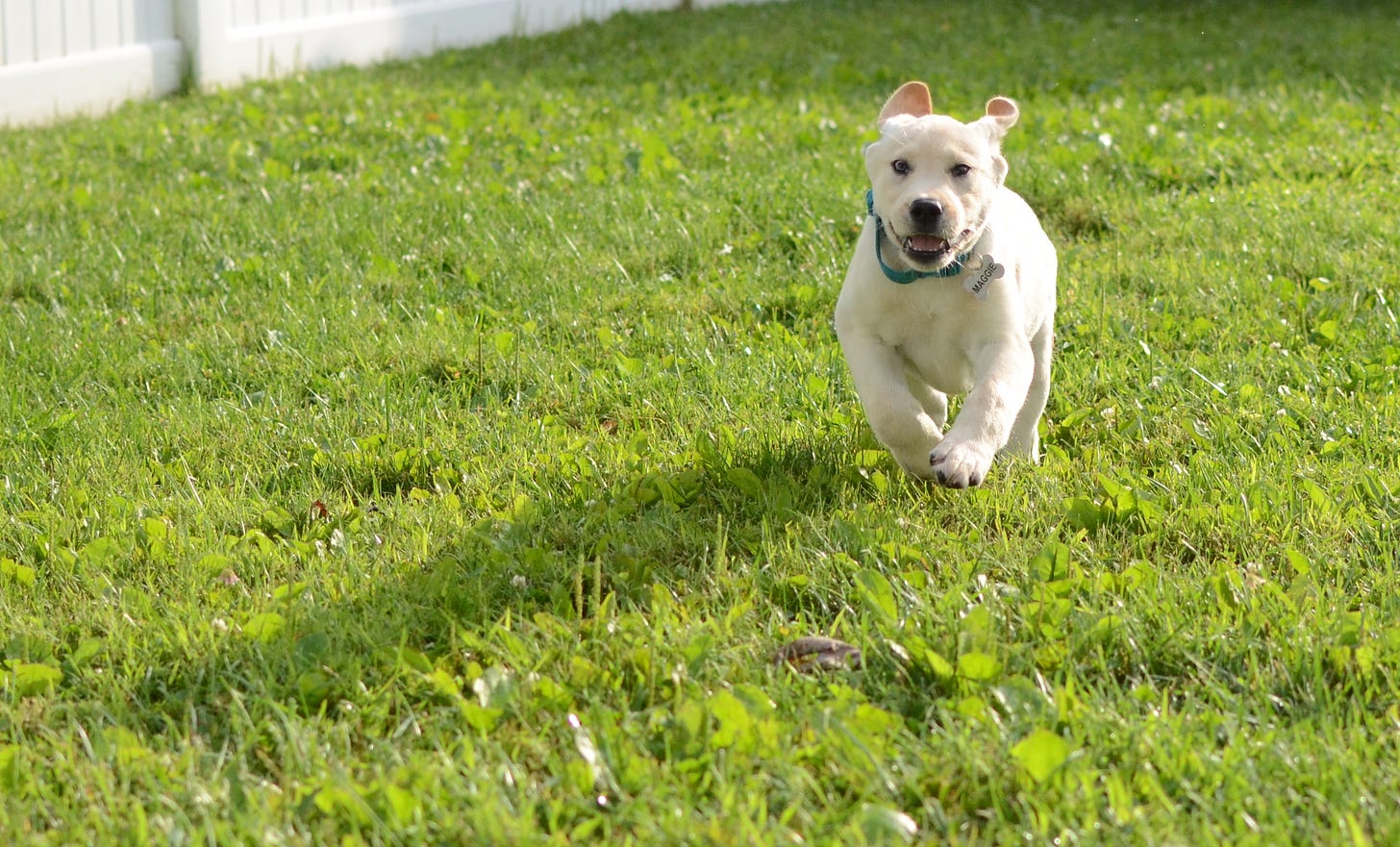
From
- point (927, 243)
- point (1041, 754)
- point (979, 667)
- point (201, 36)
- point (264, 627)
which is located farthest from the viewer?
point (201, 36)

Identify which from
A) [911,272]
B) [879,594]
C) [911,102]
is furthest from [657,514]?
[911,102]

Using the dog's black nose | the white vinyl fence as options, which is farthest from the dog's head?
the white vinyl fence

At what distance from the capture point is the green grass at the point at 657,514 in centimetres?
249

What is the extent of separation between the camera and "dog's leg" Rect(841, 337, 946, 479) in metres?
3.52

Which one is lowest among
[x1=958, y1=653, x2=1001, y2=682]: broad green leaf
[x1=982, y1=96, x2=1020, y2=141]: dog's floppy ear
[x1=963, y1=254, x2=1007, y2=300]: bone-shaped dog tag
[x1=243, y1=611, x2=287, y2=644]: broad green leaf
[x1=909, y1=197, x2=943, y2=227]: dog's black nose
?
[x1=243, y1=611, x2=287, y2=644]: broad green leaf

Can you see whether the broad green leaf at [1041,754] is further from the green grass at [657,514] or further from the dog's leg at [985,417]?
the dog's leg at [985,417]

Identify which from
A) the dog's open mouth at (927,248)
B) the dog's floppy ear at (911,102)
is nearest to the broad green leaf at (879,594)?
the dog's open mouth at (927,248)

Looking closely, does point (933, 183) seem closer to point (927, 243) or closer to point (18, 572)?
point (927, 243)

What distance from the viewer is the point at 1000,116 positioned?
12.7 ft

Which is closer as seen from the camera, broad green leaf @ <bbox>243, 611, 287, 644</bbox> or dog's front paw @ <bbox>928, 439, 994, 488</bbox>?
broad green leaf @ <bbox>243, 611, 287, 644</bbox>

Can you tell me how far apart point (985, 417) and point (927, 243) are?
41 cm

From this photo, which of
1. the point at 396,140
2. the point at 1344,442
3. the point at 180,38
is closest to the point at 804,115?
the point at 396,140

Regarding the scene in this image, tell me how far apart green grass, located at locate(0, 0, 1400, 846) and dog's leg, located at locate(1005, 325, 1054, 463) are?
14 centimetres

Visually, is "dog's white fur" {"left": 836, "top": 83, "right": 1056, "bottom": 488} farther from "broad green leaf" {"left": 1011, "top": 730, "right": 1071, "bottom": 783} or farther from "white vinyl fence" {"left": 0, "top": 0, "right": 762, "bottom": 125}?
"white vinyl fence" {"left": 0, "top": 0, "right": 762, "bottom": 125}
